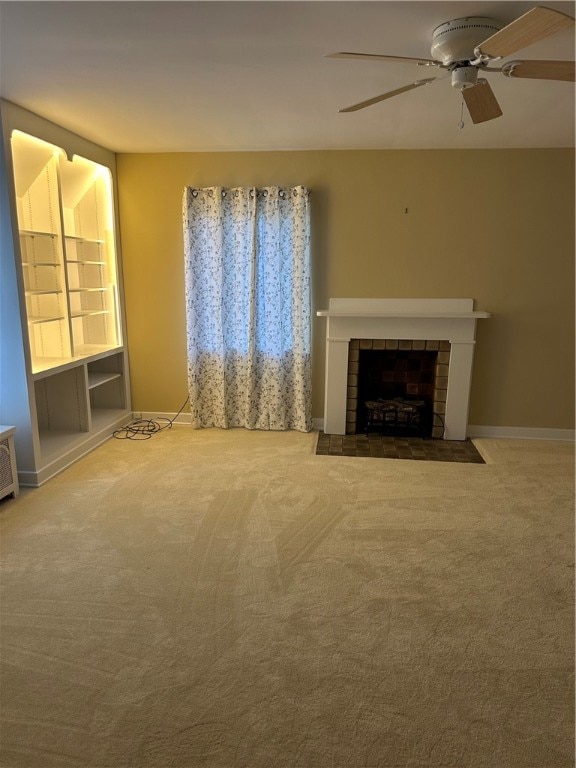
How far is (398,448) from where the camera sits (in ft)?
13.4

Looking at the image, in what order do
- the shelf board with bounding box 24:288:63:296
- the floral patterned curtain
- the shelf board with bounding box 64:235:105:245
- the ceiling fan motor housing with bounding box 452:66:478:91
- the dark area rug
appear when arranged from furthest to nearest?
the floral patterned curtain < the dark area rug < the shelf board with bounding box 64:235:105:245 < the shelf board with bounding box 24:288:63:296 < the ceiling fan motor housing with bounding box 452:66:478:91

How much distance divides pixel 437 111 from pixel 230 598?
9.91 feet

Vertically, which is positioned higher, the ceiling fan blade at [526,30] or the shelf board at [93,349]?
the ceiling fan blade at [526,30]

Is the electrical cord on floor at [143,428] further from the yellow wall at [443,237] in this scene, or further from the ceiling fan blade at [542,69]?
the ceiling fan blade at [542,69]

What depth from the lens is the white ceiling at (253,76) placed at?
1.89 meters

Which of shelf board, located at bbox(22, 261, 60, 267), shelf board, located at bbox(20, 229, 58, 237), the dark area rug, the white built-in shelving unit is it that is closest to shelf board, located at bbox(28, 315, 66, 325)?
the white built-in shelving unit

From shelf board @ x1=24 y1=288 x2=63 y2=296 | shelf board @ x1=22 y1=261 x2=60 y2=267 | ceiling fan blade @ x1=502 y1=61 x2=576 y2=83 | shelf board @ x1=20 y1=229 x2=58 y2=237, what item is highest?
ceiling fan blade @ x1=502 y1=61 x2=576 y2=83

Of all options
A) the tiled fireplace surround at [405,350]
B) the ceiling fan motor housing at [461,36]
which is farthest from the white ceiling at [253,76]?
the tiled fireplace surround at [405,350]

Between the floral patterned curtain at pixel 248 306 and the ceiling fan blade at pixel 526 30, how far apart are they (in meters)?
2.49

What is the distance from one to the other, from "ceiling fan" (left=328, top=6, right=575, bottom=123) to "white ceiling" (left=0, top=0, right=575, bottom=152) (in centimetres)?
6

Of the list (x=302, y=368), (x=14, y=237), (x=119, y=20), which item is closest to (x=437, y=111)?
(x=119, y=20)

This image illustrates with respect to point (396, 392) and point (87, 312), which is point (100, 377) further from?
point (396, 392)

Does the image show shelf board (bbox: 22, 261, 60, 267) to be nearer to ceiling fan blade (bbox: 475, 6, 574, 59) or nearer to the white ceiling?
the white ceiling

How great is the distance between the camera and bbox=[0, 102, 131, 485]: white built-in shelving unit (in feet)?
10.3
